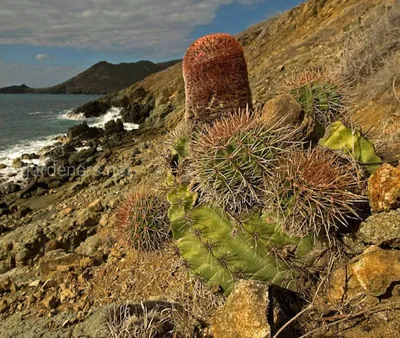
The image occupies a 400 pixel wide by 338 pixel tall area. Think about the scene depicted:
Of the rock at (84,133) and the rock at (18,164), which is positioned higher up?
the rock at (84,133)

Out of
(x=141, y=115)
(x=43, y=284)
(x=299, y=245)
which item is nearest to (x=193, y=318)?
(x=299, y=245)

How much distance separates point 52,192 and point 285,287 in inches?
459

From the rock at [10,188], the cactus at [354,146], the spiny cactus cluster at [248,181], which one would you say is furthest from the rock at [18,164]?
the cactus at [354,146]

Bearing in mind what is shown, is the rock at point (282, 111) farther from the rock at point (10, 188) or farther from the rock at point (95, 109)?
the rock at point (95, 109)

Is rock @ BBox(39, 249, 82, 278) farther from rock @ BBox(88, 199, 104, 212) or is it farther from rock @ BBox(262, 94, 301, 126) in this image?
rock @ BBox(262, 94, 301, 126)

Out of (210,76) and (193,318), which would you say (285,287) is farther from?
(210,76)

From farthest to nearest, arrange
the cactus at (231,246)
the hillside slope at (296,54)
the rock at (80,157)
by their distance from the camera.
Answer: the rock at (80,157)
the hillside slope at (296,54)
the cactus at (231,246)

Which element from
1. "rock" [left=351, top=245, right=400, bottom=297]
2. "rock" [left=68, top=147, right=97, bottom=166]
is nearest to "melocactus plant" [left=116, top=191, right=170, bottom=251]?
"rock" [left=351, top=245, right=400, bottom=297]

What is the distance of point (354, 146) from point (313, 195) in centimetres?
69

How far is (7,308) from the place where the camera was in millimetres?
4809

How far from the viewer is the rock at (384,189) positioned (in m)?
2.56

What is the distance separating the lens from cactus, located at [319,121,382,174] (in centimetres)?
284

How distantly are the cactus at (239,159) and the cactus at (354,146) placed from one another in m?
0.35

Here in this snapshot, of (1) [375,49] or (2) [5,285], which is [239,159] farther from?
(1) [375,49]
